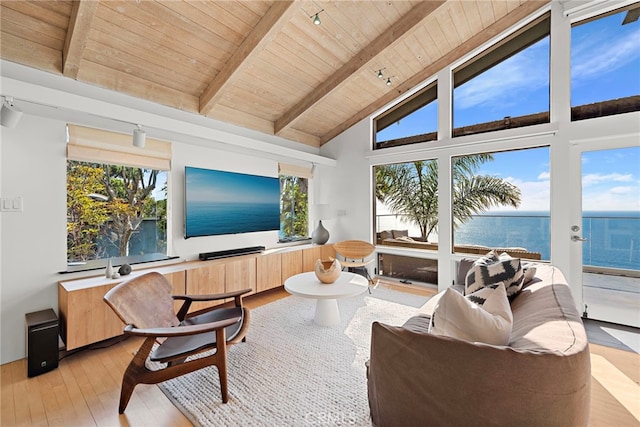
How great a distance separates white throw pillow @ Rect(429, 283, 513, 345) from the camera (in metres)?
1.25

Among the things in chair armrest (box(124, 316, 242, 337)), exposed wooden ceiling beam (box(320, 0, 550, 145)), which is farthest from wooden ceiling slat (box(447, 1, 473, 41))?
chair armrest (box(124, 316, 242, 337))

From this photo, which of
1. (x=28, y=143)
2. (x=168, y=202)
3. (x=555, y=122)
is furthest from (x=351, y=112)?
(x=28, y=143)

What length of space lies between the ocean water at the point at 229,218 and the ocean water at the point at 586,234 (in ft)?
9.95

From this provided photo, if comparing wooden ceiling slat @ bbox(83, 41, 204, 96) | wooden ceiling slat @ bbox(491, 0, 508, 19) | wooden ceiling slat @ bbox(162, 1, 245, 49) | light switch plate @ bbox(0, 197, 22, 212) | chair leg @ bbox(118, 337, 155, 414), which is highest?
wooden ceiling slat @ bbox(491, 0, 508, 19)

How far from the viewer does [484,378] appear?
1.05 m

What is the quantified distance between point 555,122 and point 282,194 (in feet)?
12.9

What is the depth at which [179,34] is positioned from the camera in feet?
8.87

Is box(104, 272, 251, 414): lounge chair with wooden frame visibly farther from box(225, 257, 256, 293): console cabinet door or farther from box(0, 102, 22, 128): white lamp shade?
box(0, 102, 22, 128): white lamp shade

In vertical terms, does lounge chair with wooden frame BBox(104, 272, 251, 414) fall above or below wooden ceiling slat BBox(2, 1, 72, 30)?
below

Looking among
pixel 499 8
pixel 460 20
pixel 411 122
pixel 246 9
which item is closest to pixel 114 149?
pixel 246 9

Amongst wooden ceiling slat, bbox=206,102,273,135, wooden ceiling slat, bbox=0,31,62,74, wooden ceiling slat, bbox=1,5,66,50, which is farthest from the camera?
wooden ceiling slat, bbox=206,102,273,135

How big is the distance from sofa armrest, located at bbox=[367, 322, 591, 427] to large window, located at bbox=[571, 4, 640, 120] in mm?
3502

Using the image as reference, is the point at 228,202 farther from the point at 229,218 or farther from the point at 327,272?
the point at 327,272

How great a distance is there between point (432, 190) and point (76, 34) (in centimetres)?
450
